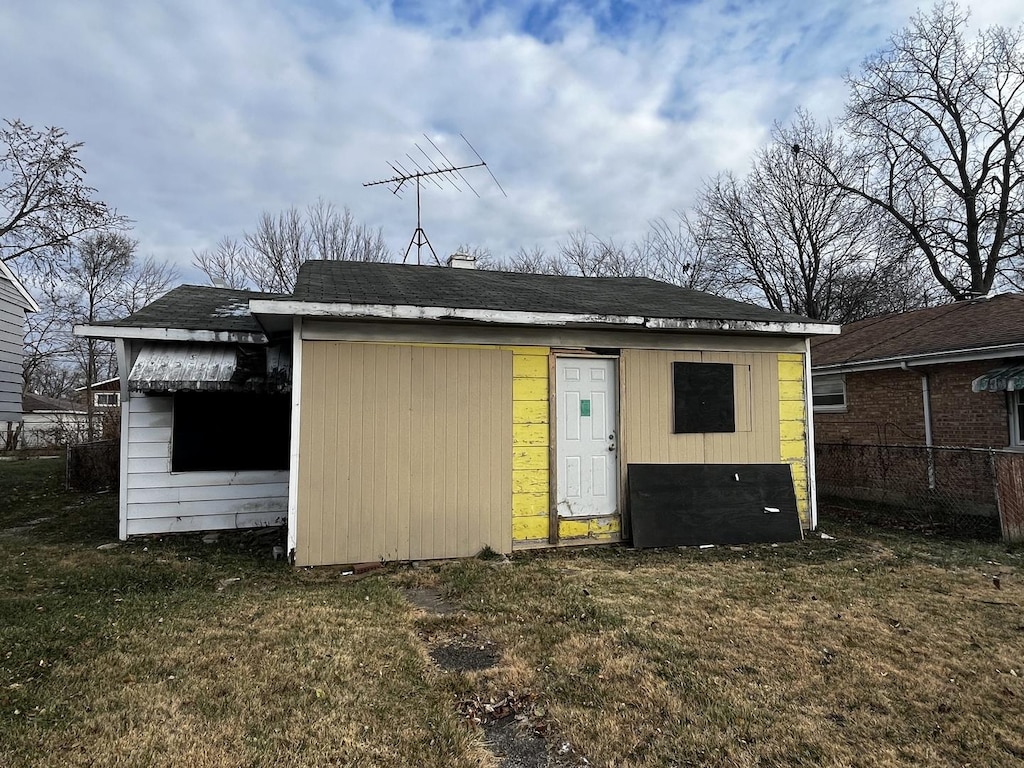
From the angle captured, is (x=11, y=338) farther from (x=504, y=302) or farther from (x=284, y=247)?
(x=504, y=302)

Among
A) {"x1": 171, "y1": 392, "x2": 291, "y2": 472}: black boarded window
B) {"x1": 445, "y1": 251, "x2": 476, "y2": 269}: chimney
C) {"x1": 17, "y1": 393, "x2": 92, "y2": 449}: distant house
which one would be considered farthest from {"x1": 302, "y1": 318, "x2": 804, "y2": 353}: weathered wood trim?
{"x1": 17, "y1": 393, "x2": 92, "y2": 449}: distant house

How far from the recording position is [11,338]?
481 inches

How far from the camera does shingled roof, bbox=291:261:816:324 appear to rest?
18.4 feet

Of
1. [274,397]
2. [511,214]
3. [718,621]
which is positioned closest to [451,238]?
[511,214]

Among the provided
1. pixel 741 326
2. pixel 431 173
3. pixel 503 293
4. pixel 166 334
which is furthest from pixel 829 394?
pixel 166 334

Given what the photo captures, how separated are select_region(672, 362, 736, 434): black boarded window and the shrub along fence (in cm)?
285

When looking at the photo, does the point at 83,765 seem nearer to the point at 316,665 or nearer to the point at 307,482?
the point at 316,665

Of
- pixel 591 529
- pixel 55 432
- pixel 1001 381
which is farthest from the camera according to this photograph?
pixel 55 432

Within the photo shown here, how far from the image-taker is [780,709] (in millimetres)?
2729

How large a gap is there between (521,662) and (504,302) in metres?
3.60

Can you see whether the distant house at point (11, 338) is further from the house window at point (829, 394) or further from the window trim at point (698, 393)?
the house window at point (829, 394)

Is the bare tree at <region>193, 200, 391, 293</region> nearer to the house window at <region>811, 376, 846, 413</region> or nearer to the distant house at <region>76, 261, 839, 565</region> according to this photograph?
the distant house at <region>76, 261, 839, 565</region>

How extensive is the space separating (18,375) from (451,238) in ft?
48.0


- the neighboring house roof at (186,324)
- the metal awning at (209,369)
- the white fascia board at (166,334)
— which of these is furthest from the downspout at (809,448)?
the white fascia board at (166,334)
